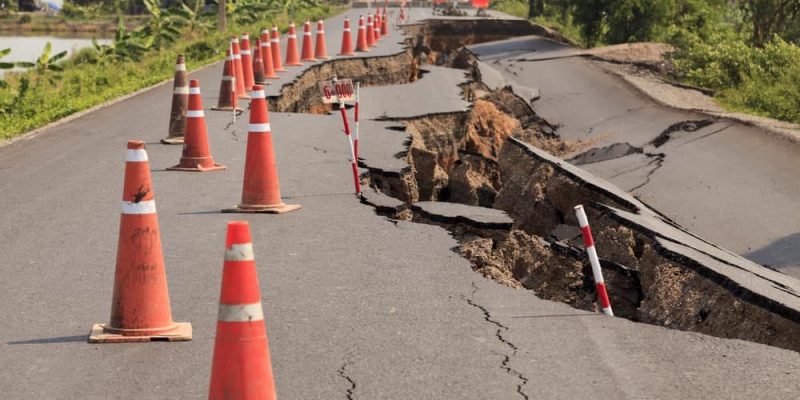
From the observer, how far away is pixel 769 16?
29.0 metres

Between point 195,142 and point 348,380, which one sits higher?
point 348,380

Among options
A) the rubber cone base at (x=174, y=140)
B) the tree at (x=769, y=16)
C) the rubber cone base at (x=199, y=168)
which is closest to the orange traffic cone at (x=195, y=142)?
the rubber cone base at (x=199, y=168)

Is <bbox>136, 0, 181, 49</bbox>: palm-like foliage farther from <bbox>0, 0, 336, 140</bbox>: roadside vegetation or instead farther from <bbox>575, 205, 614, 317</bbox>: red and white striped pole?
<bbox>575, 205, 614, 317</bbox>: red and white striped pole

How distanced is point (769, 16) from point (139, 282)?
81.0 ft


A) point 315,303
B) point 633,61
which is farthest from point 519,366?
point 633,61

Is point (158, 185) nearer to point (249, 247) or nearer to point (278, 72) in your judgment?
point (249, 247)

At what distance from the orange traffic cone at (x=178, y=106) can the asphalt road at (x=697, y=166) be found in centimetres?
551

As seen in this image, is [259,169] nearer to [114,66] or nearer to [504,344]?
[504,344]

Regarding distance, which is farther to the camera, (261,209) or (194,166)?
(194,166)

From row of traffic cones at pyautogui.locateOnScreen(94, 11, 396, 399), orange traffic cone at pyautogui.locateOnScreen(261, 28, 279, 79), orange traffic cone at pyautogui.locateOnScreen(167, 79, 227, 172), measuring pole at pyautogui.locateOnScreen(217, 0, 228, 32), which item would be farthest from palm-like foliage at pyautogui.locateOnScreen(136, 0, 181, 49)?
row of traffic cones at pyautogui.locateOnScreen(94, 11, 396, 399)

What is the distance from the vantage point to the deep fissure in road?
8.32 meters

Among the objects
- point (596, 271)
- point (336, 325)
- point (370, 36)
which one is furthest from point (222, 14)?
point (336, 325)

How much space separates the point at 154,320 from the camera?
6.66 m

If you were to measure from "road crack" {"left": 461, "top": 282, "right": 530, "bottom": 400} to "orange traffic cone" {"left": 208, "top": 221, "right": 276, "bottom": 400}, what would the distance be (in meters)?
1.38
